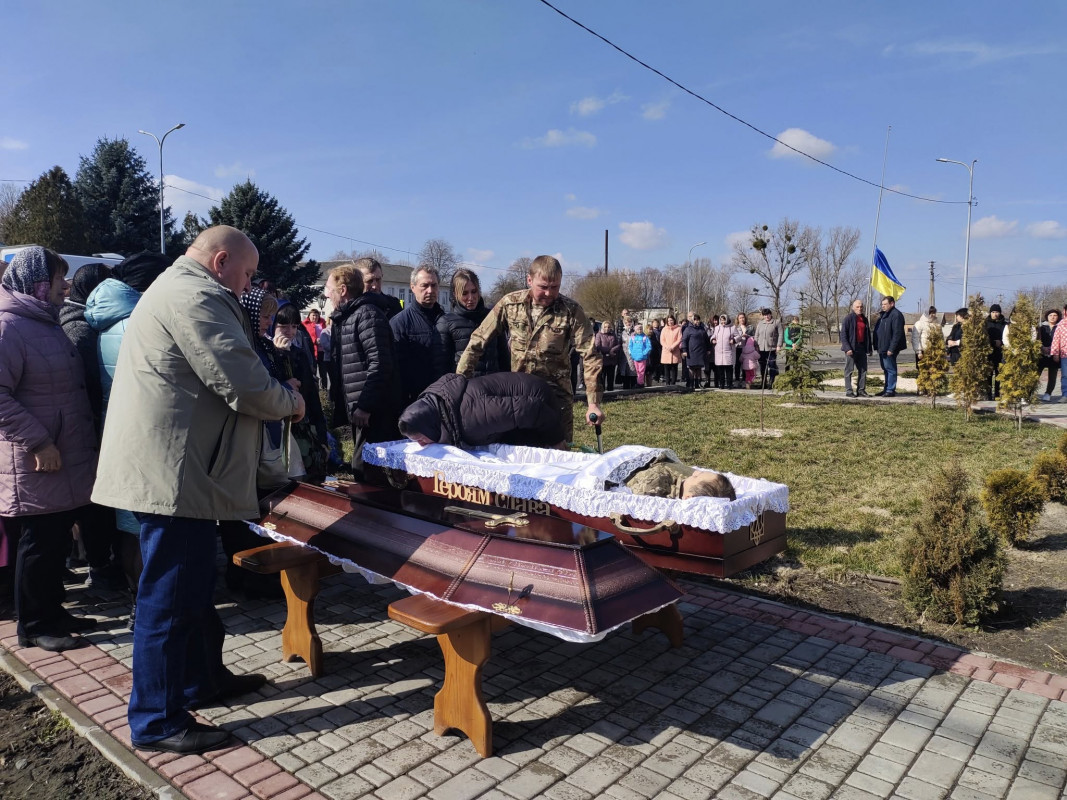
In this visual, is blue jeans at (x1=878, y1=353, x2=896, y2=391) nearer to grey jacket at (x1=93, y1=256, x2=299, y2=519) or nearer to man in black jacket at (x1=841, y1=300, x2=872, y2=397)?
man in black jacket at (x1=841, y1=300, x2=872, y2=397)

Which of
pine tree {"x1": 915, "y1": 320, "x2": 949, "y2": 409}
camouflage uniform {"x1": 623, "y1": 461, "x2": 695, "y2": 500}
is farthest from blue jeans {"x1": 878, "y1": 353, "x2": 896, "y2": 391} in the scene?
camouflage uniform {"x1": 623, "y1": 461, "x2": 695, "y2": 500}

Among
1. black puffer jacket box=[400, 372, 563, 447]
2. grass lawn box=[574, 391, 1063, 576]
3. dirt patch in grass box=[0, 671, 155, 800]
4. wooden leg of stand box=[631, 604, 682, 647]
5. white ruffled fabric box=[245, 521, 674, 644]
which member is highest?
black puffer jacket box=[400, 372, 563, 447]

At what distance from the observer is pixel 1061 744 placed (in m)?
2.96

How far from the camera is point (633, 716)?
3.21 meters

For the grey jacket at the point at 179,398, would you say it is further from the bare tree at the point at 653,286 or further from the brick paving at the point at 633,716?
the bare tree at the point at 653,286

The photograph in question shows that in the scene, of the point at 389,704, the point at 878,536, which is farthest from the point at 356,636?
the point at 878,536

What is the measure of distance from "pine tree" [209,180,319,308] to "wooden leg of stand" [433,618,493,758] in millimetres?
33539

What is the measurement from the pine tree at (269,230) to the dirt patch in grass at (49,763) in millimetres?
32790

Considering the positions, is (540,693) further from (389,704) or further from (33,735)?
(33,735)

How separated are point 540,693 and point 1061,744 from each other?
2051mm

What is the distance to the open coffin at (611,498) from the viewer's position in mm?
3572

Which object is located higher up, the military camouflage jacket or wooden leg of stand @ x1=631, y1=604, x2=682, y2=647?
the military camouflage jacket

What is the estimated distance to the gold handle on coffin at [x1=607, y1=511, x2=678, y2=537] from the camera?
3.62 m

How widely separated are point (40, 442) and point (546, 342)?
9.79 ft
